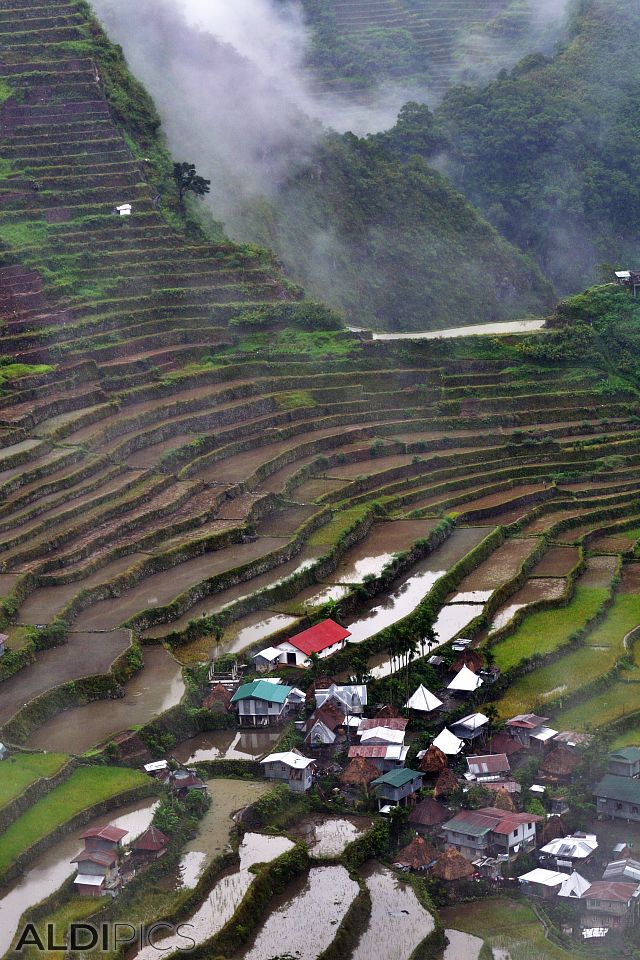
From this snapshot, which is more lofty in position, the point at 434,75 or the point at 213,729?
the point at 434,75

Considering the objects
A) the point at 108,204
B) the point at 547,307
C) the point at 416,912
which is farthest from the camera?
the point at 547,307

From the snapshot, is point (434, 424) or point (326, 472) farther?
point (434, 424)

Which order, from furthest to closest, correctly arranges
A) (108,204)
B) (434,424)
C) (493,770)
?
(108,204)
(434,424)
(493,770)

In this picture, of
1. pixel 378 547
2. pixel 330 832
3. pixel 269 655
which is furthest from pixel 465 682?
pixel 378 547

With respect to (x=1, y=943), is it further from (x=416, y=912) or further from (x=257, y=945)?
(x=416, y=912)

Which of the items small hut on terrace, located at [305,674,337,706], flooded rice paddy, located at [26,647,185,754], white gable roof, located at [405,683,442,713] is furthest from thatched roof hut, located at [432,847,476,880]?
flooded rice paddy, located at [26,647,185,754]

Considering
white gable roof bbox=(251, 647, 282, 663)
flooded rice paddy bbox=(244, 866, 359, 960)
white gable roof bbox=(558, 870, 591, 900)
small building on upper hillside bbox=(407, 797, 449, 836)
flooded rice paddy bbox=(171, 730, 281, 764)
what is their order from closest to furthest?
flooded rice paddy bbox=(244, 866, 359, 960), white gable roof bbox=(558, 870, 591, 900), small building on upper hillside bbox=(407, 797, 449, 836), flooded rice paddy bbox=(171, 730, 281, 764), white gable roof bbox=(251, 647, 282, 663)

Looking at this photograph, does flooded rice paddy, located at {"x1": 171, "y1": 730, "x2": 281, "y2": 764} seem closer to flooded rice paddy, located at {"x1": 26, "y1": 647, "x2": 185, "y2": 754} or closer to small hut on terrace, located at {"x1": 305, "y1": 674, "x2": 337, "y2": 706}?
flooded rice paddy, located at {"x1": 26, "y1": 647, "x2": 185, "y2": 754}

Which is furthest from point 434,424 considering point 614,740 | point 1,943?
point 1,943
